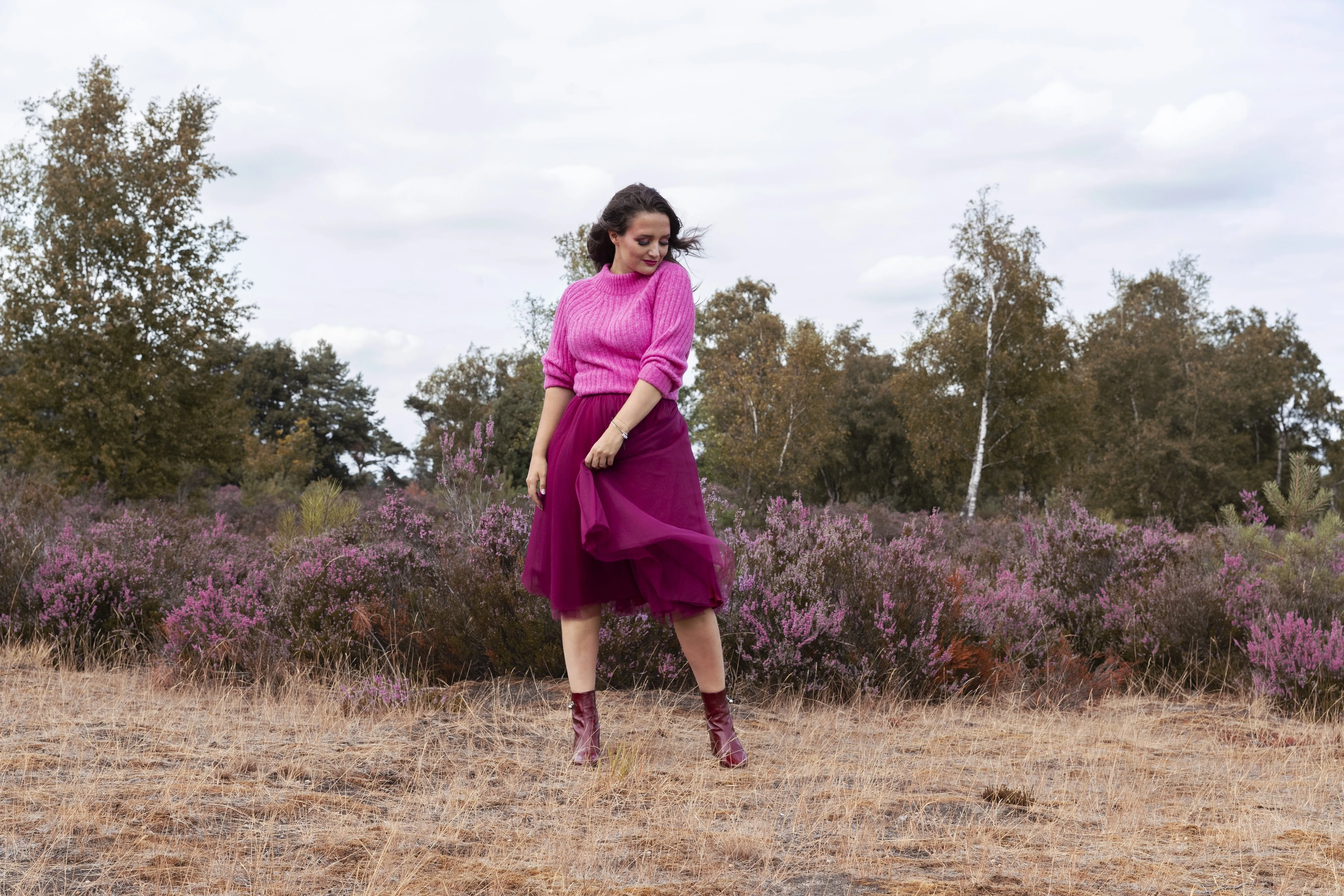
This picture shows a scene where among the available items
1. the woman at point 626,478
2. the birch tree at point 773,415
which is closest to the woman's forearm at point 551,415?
the woman at point 626,478

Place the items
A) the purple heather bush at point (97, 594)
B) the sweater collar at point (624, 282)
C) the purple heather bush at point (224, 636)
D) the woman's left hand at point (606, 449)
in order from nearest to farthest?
1. the woman's left hand at point (606, 449)
2. the sweater collar at point (624, 282)
3. the purple heather bush at point (224, 636)
4. the purple heather bush at point (97, 594)

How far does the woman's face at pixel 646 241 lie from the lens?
12.4ft

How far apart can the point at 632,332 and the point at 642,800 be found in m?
1.58

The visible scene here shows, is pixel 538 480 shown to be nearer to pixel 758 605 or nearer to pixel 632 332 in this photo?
pixel 632 332

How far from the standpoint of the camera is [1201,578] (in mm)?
6180

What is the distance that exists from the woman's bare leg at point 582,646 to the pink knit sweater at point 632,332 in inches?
31.8

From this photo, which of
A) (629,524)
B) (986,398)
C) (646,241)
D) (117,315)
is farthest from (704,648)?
(986,398)

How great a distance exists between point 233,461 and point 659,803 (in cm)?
1782

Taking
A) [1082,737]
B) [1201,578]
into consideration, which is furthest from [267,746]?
[1201,578]

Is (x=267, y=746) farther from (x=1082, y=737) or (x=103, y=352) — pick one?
(x=103, y=352)

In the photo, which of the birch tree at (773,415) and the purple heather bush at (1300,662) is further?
the birch tree at (773,415)

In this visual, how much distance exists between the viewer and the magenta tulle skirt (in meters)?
3.52

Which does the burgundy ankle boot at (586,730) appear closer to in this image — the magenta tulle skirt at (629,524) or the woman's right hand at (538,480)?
the magenta tulle skirt at (629,524)

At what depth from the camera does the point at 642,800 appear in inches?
128
